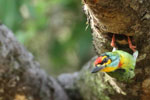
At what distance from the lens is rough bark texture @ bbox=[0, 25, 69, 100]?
1816mm

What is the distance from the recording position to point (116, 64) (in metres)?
1.17

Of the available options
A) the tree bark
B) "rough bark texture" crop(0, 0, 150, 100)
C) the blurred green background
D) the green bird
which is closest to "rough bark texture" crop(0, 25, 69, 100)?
"rough bark texture" crop(0, 0, 150, 100)

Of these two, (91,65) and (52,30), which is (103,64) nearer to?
(91,65)

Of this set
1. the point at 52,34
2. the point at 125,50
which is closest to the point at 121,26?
the point at 125,50

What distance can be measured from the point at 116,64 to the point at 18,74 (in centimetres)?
85

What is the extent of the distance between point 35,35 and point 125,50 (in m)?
2.51

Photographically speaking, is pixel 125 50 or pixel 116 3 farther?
pixel 125 50

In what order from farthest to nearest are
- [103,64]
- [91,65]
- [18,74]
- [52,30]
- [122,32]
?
[52,30] → [91,65] → [18,74] → [122,32] → [103,64]

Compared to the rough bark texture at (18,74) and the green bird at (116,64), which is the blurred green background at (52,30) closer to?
the rough bark texture at (18,74)

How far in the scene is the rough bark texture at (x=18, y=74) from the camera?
1816 millimetres

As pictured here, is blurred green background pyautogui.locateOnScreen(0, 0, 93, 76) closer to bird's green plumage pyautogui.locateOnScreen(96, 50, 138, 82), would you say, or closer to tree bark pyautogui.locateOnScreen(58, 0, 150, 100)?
tree bark pyautogui.locateOnScreen(58, 0, 150, 100)

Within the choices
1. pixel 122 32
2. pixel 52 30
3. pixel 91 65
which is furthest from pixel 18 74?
pixel 52 30

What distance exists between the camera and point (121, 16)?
1209 mm

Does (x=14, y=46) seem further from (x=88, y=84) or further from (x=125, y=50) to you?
(x=125, y=50)
